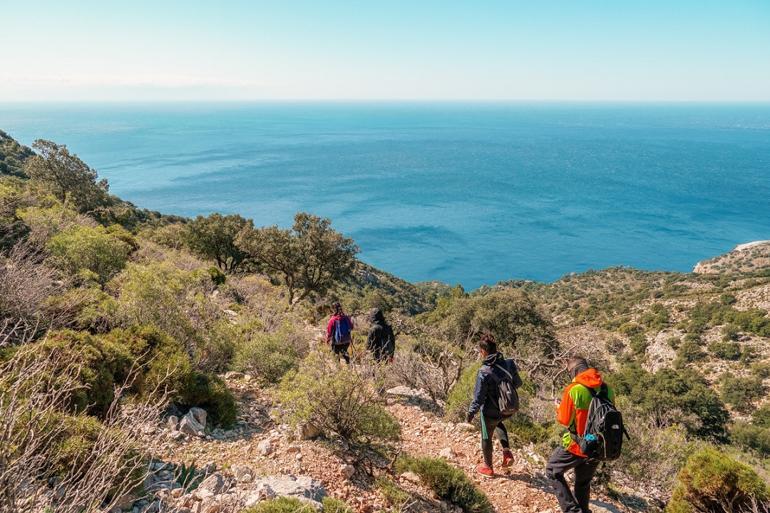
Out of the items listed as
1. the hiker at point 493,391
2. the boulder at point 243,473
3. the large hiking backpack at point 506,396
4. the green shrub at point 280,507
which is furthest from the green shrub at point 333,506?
the large hiking backpack at point 506,396

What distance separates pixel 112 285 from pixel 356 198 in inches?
4002

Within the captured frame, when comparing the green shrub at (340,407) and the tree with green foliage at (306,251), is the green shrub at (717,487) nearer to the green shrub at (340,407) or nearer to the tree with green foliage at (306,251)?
the green shrub at (340,407)

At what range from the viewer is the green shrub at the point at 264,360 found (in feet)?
26.2

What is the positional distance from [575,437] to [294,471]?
3025 millimetres

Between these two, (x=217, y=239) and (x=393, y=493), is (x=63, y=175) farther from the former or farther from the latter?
(x=393, y=493)

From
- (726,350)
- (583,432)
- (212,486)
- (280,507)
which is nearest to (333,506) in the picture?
(280,507)

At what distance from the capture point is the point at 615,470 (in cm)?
629

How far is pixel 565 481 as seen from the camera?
439 centimetres

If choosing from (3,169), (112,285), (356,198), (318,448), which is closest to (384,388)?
(318,448)

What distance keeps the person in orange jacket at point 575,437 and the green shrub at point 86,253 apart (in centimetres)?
1027

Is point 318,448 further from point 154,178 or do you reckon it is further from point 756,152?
point 756,152

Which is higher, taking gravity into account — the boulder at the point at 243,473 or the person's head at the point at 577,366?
the person's head at the point at 577,366

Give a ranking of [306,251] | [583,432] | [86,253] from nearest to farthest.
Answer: [583,432] → [86,253] → [306,251]

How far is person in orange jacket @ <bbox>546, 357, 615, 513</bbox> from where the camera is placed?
4.19 metres
